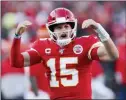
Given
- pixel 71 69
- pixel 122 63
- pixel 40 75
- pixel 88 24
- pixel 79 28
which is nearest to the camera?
pixel 88 24

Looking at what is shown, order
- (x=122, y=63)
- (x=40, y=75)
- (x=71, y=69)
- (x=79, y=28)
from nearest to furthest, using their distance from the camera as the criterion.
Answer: (x=71, y=69) → (x=40, y=75) → (x=122, y=63) → (x=79, y=28)

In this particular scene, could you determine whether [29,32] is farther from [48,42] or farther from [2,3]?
[48,42]

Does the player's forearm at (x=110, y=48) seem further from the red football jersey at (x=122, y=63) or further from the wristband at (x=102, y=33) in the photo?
the red football jersey at (x=122, y=63)

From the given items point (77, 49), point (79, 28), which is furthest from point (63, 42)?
point (79, 28)

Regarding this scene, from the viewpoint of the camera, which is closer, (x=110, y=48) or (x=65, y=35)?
(x=110, y=48)

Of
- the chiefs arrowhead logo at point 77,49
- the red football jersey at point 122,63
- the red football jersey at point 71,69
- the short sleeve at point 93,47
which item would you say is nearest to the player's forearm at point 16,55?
the red football jersey at point 71,69

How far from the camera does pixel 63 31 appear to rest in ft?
11.9

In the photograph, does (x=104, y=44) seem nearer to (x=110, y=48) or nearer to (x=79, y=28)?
(x=110, y=48)

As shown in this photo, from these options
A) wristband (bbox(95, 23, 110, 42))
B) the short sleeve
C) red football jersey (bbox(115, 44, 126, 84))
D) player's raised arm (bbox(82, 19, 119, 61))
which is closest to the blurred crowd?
red football jersey (bbox(115, 44, 126, 84))

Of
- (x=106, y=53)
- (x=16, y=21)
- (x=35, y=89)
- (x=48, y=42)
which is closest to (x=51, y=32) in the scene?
(x=48, y=42)

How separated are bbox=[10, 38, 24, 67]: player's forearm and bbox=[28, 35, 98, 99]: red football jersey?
0.57 ft

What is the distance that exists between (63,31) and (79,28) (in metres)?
3.09

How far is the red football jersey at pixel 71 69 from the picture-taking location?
3654 mm

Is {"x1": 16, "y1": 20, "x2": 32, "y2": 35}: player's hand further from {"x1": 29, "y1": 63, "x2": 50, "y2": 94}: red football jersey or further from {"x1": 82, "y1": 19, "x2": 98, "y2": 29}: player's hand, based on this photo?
{"x1": 29, "y1": 63, "x2": 50, "y2": 94}: red football jersey
